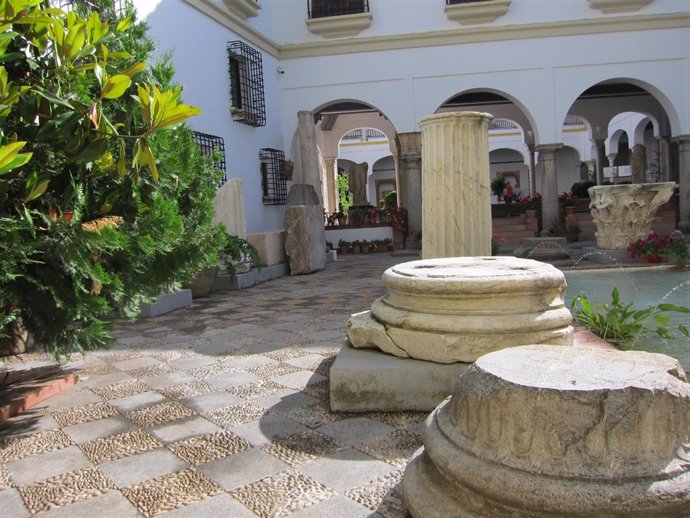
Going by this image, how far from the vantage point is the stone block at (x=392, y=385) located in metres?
3.01

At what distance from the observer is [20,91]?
2203 mm

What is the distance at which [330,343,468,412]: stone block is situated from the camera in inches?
118

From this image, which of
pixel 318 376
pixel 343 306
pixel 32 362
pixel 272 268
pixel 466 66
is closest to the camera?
pixel 318 376

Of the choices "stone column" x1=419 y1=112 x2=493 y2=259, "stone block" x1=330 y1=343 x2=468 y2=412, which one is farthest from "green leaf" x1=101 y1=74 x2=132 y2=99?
"stone column" x1=419 y1=112 x2=493 y2=259

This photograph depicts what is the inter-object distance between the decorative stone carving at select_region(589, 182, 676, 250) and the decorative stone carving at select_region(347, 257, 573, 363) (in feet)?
23.4

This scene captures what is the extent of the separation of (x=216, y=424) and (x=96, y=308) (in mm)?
851

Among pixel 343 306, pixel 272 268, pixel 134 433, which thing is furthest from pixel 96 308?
pixel 272 268

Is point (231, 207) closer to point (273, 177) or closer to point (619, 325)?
point (273, 177)

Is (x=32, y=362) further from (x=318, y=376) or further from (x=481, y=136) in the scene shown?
(x=481, y=136)

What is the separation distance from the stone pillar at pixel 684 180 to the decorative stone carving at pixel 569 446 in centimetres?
1362

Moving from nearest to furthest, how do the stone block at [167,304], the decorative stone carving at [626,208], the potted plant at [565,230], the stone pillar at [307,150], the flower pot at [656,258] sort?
the stone block at [167,304] → the flower pot at [656,258] → the decorative stone carving at [626,208] → the stone pillar at [307,150] → the potted plant at [565,230]

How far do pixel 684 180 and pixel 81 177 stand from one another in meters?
14.4

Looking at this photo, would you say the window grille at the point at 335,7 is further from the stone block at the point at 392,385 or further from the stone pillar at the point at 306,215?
the stone block at the point at 392,385

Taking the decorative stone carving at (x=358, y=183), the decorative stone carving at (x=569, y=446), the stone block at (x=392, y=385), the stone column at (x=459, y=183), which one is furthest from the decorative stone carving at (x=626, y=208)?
the decorative stone carving at (x=358, y=183)
